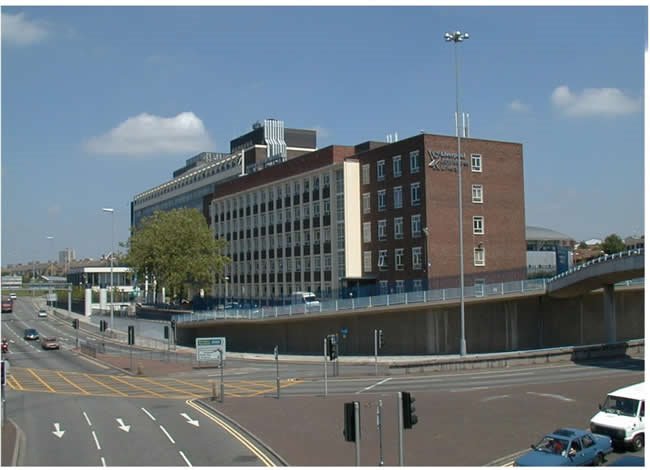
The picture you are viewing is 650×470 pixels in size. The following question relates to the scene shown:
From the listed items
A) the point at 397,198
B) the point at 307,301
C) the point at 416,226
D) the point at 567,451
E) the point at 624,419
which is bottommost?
the point at 567,451

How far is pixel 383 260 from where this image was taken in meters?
67.8

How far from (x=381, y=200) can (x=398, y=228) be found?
3.87 meters

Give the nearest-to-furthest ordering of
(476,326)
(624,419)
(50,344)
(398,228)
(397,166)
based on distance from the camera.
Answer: (624,419) → (476,326) → (398,228) → (397,166) → (50,344)

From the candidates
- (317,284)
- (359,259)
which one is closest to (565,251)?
(359,259)

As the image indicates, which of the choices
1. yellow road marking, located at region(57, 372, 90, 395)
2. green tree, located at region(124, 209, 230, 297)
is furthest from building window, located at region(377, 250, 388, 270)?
green tree, located at region(124, 209, 230, 297)

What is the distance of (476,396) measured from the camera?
32781 mm

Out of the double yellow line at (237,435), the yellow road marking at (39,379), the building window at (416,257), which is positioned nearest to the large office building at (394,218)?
the building window at (416,257)

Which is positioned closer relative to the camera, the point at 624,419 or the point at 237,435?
the point at 624,419

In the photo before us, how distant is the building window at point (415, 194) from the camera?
63031 millimetres

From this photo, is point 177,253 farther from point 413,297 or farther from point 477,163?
point 413,297

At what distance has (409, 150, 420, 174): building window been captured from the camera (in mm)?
62938

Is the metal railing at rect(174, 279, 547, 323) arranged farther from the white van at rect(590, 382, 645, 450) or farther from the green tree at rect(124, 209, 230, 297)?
the green tree at rect(124, 209, 230, 297)

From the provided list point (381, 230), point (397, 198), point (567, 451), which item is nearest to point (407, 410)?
point (567, 451)

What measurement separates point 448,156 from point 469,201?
14.3ft
